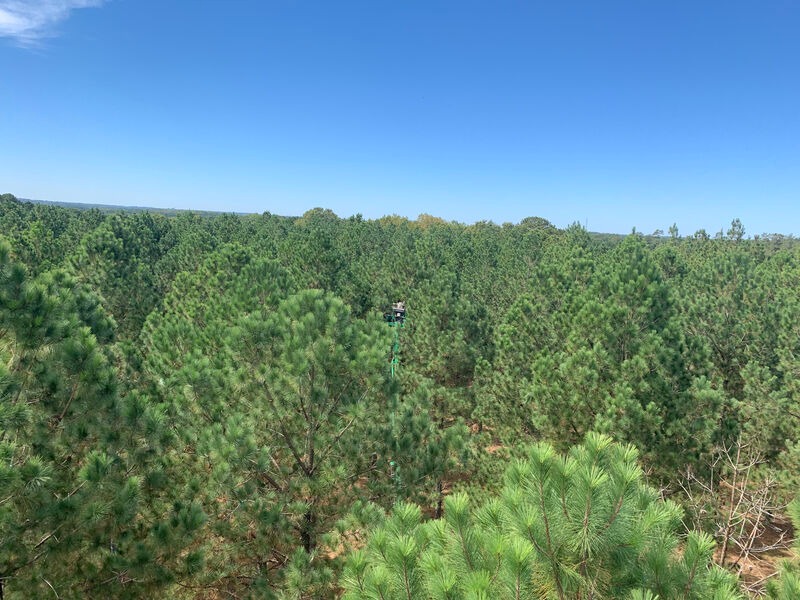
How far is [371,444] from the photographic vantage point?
7984 mm

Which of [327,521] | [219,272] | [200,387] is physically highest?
[219,272]

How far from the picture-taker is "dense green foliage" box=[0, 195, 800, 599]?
282cm

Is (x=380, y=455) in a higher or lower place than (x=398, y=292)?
lower

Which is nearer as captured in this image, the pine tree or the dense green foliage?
the pine tree

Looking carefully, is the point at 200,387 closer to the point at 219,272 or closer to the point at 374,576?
the point at 374,576

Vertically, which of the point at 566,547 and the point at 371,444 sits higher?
the point at 566,547

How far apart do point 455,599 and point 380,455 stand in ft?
18.0

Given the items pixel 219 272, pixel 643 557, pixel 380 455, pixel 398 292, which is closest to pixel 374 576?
pixel 643 557

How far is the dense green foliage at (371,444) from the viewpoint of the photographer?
9.24 ft

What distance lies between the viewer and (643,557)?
284 cm

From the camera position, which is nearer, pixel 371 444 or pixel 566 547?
pixel 566 547

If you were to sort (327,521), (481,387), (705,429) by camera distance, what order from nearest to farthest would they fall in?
(327,521)
(705,429)
(481,387)

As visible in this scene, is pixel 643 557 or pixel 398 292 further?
pixel 398 292

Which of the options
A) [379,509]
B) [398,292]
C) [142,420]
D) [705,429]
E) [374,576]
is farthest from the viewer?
[398,292]
